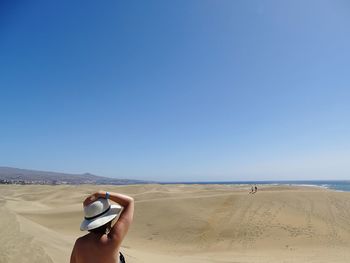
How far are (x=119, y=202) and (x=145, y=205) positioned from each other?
20902 mm

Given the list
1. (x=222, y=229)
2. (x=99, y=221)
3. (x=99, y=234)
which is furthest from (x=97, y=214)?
(x=222, y=229)

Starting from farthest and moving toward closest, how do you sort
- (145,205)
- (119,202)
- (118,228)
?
(145,205), (119,202), (118,228)

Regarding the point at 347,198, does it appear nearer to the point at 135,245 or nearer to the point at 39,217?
the point at 135,245

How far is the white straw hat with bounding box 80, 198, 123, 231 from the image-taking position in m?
2.70

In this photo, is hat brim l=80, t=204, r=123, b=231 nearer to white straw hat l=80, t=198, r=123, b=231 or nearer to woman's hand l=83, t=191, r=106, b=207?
white straw hat l=80, t=198, r=123, b=231

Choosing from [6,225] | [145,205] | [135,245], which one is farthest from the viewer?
[145,205]

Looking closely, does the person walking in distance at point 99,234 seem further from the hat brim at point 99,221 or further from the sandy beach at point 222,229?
the sandy beach at point 222,229

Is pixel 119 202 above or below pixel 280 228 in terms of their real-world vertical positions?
above

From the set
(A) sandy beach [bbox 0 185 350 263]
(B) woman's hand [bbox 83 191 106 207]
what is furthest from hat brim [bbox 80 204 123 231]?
(A) sandy beach [bbox 0 185 350 263]

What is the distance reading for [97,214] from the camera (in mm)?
2746

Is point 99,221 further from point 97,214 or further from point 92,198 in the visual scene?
point 92,198

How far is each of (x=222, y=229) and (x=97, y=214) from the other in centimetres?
1607

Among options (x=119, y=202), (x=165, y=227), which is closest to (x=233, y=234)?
(x=165, y=227)

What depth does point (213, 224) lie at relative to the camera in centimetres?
1883
